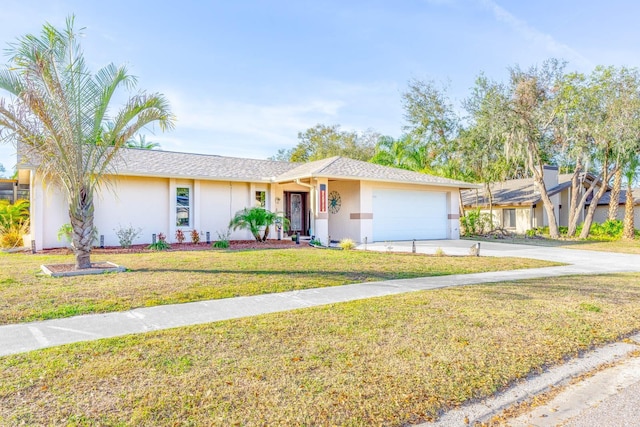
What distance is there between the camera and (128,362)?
152 inches

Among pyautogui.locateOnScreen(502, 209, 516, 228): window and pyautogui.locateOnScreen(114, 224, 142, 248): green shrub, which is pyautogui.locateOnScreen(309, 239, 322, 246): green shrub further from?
pyautogui.locateOnScreen(502, 209, 516, 228): window

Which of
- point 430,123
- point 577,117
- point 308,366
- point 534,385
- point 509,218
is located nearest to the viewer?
point 534,385

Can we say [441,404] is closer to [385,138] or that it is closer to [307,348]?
[307,348]

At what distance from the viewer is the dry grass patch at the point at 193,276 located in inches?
244

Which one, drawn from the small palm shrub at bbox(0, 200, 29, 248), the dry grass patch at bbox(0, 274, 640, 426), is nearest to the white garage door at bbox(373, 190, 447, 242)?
the dry grass patch at bbox(0, 274, 640, 426)

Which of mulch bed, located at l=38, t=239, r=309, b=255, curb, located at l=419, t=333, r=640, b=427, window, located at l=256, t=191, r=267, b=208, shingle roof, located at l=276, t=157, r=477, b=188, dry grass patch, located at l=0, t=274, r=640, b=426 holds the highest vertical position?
shingle roof, located at l=276, t=157, r=477, b=188

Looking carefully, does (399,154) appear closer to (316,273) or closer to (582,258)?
(582,258)

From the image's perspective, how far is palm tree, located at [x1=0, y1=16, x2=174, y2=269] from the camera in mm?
8281

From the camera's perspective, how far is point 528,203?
25.1m

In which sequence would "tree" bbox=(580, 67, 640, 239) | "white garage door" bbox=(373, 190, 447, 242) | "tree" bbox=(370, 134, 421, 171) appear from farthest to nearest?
1. "tree" bbox=(370, 134, 421, 171)
2. "tree" bbox=(580, 67, 640, 239)
3. "white garage door" bbox=(373, 190, 447, 242)

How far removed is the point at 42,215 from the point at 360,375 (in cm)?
1347

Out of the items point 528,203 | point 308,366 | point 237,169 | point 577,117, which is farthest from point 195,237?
point 528,203

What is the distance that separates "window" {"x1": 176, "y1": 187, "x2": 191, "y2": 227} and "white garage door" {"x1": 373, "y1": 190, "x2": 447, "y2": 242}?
25.0 ft

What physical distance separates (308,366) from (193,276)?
16.8ft
